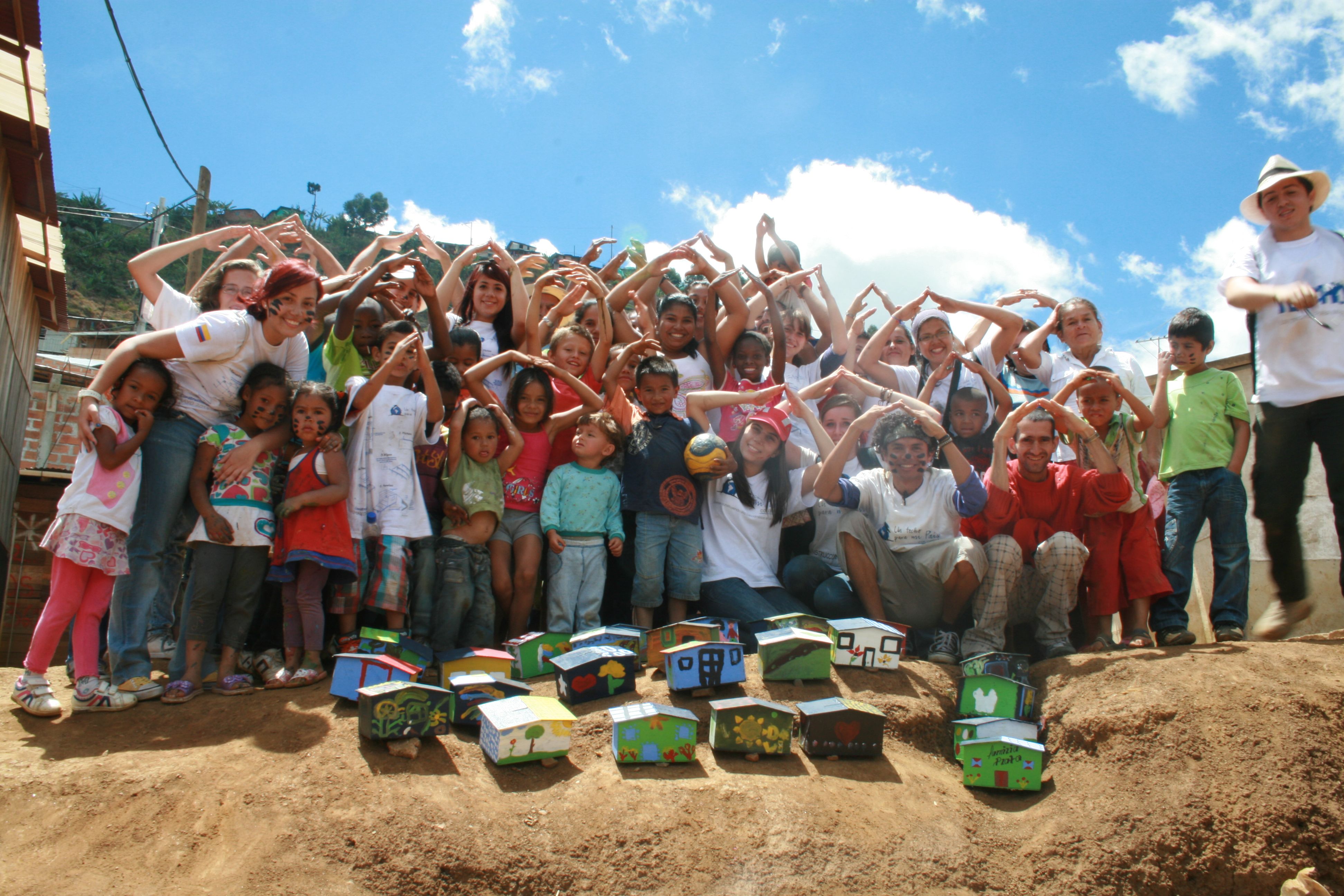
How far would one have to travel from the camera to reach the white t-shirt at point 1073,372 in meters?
5.20

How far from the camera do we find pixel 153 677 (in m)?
3.98

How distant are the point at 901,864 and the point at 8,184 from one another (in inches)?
300

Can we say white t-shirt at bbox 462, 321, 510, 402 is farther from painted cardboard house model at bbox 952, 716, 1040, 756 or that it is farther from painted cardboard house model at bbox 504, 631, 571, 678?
painted cardboard house model at bbox 952, 716, 1040, 756

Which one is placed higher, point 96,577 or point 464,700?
point 96,577

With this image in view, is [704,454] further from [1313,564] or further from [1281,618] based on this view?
[1313,564]

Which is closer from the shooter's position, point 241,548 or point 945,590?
point 241,548

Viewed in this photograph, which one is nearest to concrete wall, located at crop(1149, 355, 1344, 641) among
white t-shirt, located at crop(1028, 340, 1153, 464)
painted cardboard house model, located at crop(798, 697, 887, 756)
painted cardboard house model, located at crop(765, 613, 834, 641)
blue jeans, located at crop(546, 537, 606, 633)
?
white t-shirt, located at crop(1028, 340, 1153, 464)

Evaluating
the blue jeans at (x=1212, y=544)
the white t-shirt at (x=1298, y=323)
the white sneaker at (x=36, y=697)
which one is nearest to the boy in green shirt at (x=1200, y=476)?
the blue jeans at (x=1212, y=544)

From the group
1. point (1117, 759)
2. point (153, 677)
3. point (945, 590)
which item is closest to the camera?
point (1117, 759)

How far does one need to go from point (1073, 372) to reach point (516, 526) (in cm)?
377

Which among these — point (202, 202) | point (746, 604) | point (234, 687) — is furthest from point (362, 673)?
point (202, 202)

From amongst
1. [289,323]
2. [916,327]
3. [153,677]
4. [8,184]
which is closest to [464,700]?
[153,677]

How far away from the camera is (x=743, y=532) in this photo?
4.96 metres

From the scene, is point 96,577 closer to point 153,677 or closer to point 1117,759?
point 153,677
